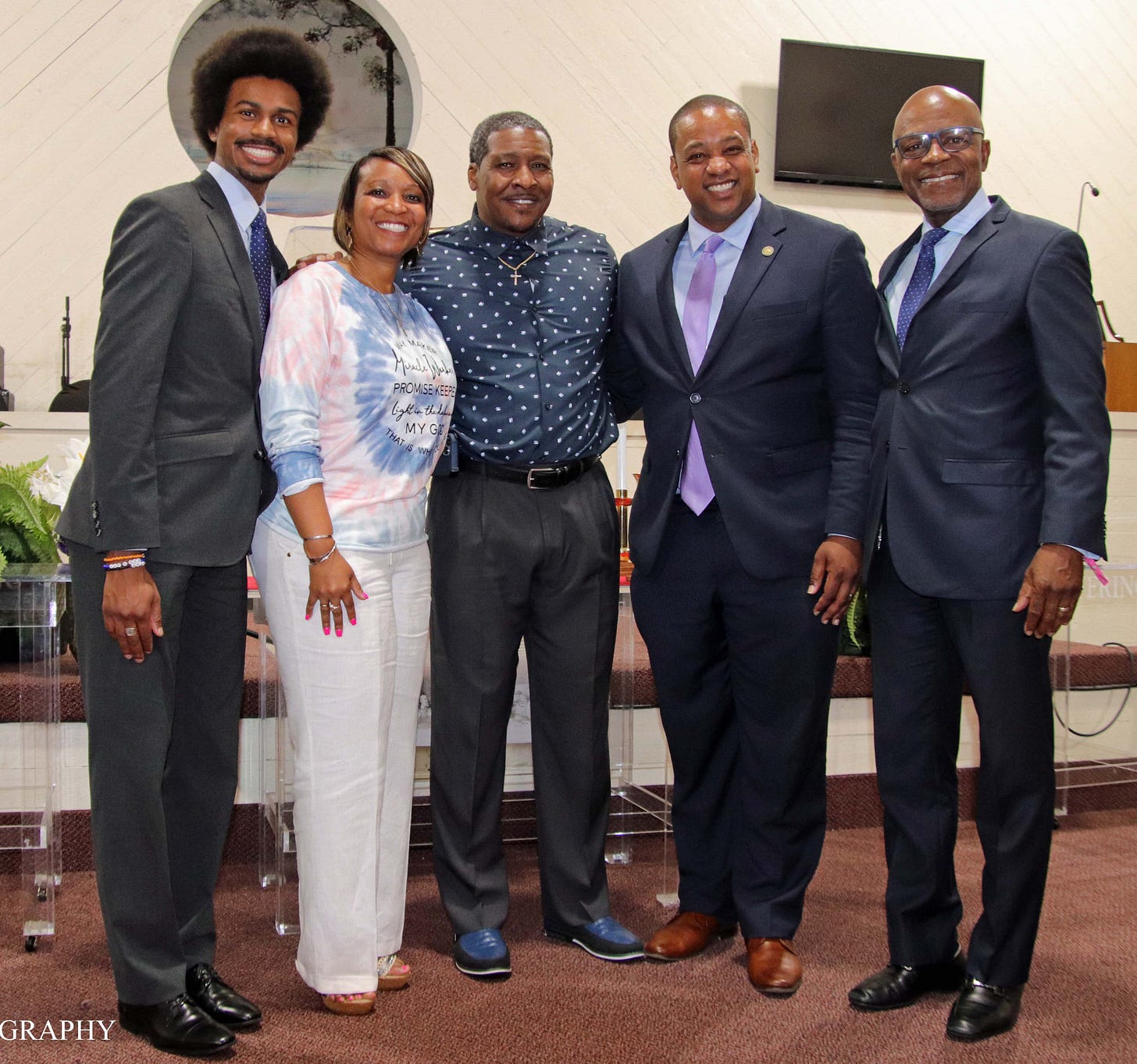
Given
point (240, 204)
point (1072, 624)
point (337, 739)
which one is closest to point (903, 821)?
point (337, 739)

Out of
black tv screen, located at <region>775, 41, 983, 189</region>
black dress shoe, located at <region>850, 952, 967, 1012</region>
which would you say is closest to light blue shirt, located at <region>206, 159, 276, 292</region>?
black dress shoe, located at <region>850, 952, 967, 1012</region>

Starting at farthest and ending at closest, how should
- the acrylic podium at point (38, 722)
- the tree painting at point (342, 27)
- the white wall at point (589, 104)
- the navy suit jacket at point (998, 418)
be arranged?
the tree painting at point (342, 27) < the white wall at point (589, 104) < the acrylic podium at point (38, 722) < the navy suit jacket at point (998, 418)

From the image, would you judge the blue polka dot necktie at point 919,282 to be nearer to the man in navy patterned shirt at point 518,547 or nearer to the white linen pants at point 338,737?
the man in navy patterned shirt at point 518,547

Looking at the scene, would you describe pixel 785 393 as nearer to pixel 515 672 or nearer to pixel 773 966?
pixel 515 672

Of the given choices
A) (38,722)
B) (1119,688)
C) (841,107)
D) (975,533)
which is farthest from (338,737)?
(841,107)

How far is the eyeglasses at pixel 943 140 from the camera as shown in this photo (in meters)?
2.16

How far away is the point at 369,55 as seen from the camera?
5262 millimetres

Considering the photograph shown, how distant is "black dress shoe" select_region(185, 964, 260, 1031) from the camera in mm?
2062

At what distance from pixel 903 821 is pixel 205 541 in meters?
1.36

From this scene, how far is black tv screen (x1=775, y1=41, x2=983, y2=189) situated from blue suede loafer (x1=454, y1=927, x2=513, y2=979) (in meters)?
4.30

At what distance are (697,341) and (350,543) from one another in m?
0.82

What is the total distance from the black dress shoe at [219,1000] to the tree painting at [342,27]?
4064mm

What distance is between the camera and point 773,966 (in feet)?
7.50

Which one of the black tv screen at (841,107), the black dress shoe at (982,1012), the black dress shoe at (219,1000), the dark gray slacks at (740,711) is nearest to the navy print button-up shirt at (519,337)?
the dark gray slacks at (740,711)
